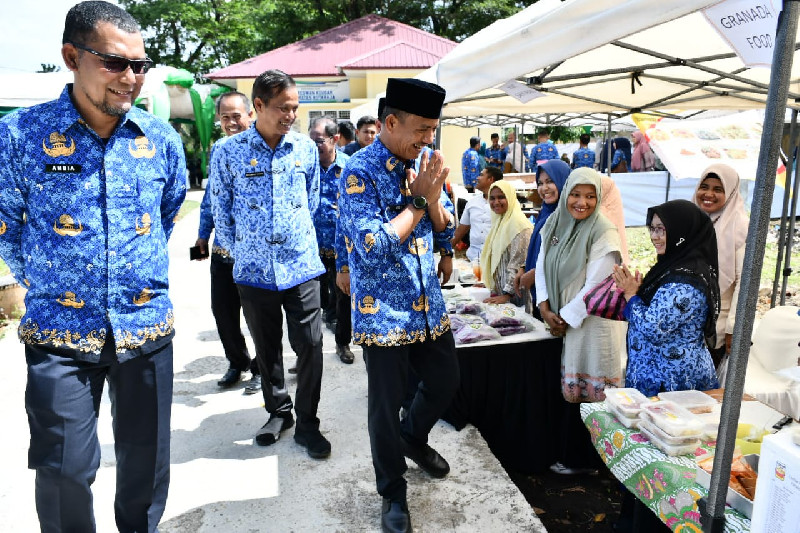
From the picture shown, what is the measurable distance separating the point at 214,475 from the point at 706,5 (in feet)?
9.76

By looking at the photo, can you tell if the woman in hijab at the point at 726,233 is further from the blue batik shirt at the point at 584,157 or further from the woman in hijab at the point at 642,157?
the blue batik shirt at the point at 584,157

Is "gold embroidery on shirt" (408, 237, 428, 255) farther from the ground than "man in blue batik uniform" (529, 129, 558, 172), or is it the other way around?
"man in blue batik uniform" (529, 129, 558, 172)

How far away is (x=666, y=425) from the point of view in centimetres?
199

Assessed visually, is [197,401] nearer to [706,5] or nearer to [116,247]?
[116,247]

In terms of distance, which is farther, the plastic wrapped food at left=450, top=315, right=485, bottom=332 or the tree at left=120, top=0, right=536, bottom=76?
the tree at left=120, top=0, right=536, bottom=76

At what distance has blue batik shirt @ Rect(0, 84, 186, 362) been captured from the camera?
5.62 feet

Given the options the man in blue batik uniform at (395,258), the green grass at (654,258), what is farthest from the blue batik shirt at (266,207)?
the green grass at (654,258)

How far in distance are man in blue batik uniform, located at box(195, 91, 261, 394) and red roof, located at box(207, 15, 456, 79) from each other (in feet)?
53.3

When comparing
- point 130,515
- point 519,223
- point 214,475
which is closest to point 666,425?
point 130,515

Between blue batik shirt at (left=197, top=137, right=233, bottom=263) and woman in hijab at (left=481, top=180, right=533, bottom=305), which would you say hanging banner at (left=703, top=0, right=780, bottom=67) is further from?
blue batik shirt at (left=197, top=137, right=233, bottom=263)

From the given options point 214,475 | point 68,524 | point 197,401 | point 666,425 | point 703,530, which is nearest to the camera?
point 703,530

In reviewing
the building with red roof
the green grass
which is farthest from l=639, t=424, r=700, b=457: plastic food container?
the building with red roof

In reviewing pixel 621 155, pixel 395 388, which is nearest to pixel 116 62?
pixel 395 388

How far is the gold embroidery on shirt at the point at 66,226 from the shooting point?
1.73 m
